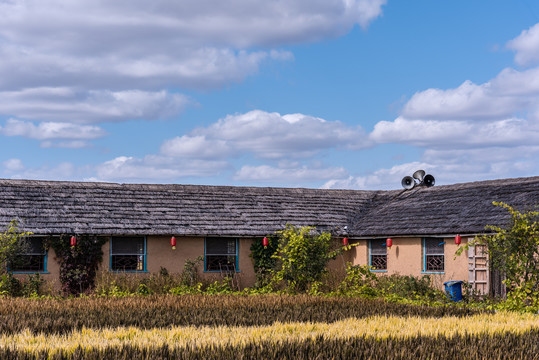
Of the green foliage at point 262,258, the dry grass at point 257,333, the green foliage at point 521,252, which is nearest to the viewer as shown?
the dry grass at point 257,333

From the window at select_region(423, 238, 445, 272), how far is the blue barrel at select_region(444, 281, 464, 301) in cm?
150

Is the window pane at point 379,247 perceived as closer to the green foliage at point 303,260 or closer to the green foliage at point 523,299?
the green foliage at point 303,260

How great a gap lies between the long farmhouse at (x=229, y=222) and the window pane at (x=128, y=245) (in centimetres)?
4

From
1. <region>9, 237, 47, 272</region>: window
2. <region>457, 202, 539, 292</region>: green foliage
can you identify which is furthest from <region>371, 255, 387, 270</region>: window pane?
<region>9, 237, 47, 272</region>: window

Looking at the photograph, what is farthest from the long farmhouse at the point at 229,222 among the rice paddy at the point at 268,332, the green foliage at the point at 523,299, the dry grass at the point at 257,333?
the dry grass at the point at 257,333

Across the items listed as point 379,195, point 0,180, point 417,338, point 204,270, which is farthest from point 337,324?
point 379,195

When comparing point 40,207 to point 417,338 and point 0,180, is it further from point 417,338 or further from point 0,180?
point 417,338

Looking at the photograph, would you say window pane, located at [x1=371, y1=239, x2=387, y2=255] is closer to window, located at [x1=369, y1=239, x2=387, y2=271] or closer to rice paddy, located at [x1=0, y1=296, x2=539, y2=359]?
window, located at [x1=369, y1=239, x2=387, y2=271]

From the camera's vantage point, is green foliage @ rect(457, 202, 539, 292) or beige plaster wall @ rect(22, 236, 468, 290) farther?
beige plaster wall @ rect(22, 236, 468, 290)

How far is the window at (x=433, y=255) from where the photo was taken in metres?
25.5

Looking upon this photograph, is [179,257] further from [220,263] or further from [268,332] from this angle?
[268,332]

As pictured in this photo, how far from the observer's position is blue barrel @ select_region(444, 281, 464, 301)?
23594 mm

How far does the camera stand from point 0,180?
2742cm

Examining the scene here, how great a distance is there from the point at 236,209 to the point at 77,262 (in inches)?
271
